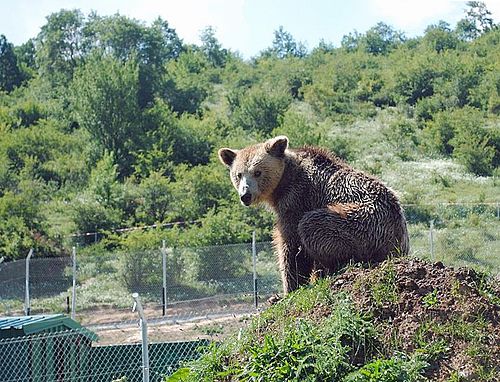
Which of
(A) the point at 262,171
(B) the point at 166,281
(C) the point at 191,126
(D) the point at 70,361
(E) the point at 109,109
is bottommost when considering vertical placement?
(B) the point at 166,281

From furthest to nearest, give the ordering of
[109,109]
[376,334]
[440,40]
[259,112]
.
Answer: [440,40], [259,112], [109,109], [376,334]

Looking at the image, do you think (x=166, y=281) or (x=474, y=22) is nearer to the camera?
(x=166, y=281)

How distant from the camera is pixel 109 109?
51.1 metres

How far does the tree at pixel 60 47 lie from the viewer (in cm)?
7394

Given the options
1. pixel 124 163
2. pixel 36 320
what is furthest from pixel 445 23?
pixel 36 320

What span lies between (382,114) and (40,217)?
33.1 metres

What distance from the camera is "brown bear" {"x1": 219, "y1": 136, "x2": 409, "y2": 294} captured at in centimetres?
838

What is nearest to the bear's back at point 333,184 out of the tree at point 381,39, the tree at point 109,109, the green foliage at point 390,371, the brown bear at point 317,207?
the brown bear at point 317,207


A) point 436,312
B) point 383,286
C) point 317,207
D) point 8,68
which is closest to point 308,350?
point 383,286

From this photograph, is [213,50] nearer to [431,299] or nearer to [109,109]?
[109,109]

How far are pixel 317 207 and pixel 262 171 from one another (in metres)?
0.64

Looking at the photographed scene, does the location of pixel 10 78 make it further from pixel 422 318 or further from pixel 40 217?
pixel 422 318

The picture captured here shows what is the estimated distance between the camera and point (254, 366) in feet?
23.3

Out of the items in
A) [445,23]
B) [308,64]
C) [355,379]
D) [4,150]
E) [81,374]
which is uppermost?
[445,23]
